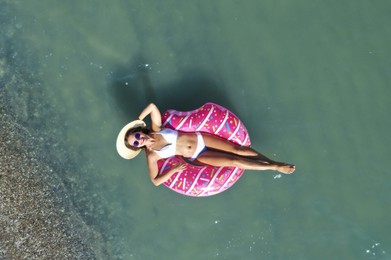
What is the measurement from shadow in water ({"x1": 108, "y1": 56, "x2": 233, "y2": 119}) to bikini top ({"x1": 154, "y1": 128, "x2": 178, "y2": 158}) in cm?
48

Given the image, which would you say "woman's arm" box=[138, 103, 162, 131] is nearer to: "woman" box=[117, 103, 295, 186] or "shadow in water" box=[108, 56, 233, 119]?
"woman" box=[117, 103, 295, 186]

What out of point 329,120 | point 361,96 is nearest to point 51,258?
point 329,120

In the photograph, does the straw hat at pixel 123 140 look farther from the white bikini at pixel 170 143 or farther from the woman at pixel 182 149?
the white bikini at pixel 170 143

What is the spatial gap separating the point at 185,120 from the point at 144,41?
92 cm

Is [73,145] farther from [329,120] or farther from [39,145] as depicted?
[329,120]

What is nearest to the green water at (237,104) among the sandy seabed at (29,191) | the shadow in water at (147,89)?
the shadow in water at (147,89)

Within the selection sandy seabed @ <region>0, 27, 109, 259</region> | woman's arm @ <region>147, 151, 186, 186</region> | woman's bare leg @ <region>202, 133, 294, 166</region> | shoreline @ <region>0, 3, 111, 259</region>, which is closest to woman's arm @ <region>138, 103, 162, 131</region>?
woman's arm @ <region>147, 151, 186, 186</region>

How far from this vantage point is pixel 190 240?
4.27 m

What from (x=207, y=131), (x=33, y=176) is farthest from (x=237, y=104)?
(x=33, y=176)

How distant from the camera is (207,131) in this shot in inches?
155

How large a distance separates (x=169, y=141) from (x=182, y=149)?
5.6 inches

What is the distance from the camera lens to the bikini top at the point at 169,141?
383cm

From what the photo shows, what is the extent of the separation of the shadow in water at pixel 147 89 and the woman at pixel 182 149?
496 mm

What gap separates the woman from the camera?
3736mm
